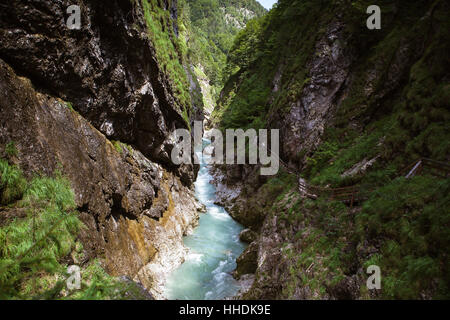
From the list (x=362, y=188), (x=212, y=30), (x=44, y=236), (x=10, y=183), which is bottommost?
(x=44, y=236)

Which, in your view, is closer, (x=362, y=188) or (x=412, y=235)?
(x=412, y=235)

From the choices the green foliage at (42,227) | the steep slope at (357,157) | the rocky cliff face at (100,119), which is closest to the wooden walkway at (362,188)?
the steep slope at (357,157)

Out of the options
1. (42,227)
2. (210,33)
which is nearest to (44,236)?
(42,227)

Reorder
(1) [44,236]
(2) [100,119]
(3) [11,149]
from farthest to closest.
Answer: (2) [100,119], (3) [11,149], (1) [44,236]

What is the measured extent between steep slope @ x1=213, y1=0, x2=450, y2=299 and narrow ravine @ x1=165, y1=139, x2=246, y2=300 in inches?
69.6

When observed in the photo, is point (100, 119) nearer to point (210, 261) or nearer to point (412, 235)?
point (210, 261)

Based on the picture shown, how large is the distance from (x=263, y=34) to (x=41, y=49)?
35520mm

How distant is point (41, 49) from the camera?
7020 mm

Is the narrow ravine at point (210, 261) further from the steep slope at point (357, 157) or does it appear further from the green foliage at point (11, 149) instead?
the green foliage at point (11, 149)


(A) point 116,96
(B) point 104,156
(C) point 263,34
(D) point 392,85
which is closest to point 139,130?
(A) point 116,96

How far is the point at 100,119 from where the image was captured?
10.2 m

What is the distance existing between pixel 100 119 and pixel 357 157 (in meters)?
12.7

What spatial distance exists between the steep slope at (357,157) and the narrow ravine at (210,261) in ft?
5.80
